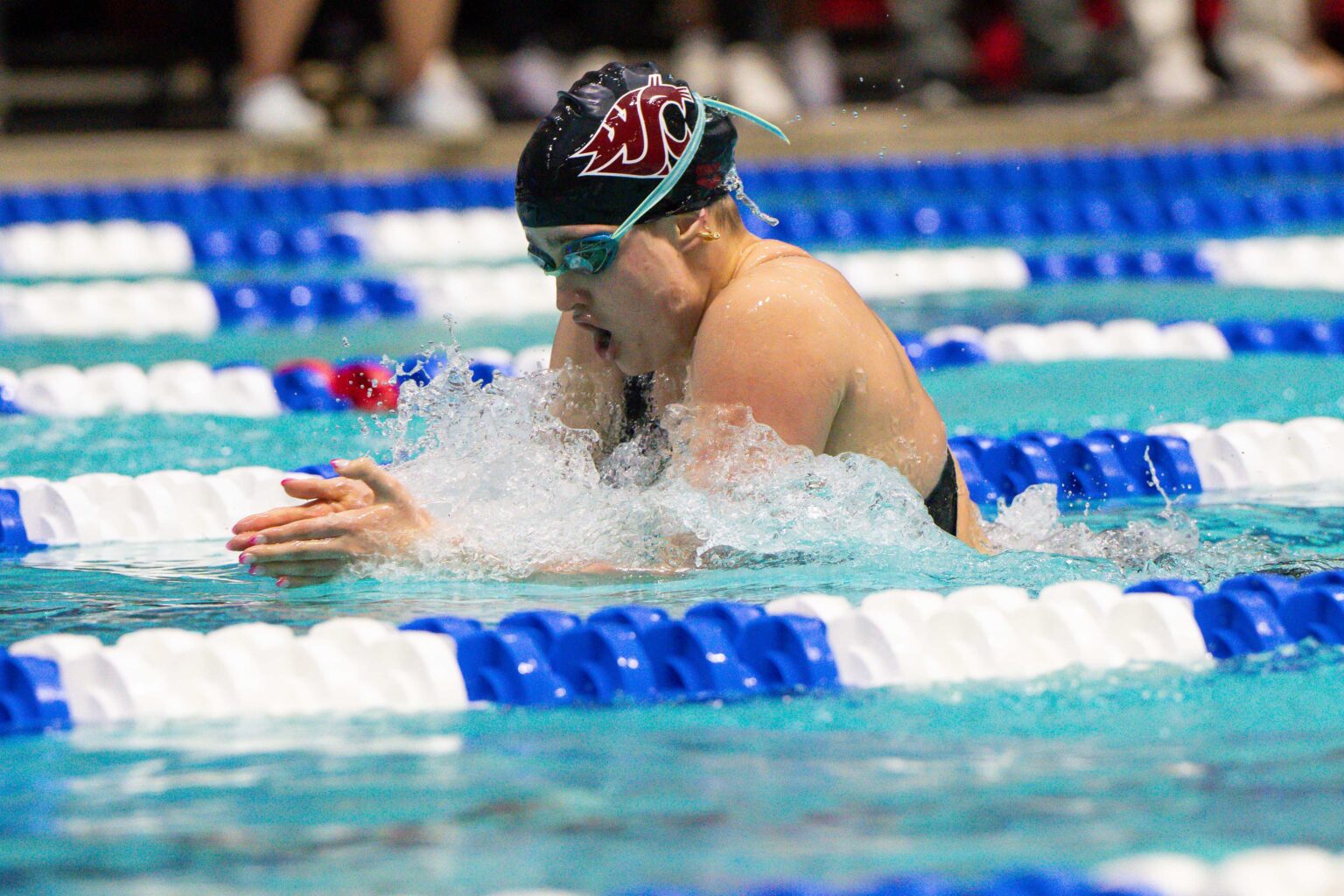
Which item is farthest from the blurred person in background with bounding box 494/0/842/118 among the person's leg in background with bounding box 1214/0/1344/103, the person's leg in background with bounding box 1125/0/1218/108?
the person's leg in background with bounding box 1214/0/1344/103

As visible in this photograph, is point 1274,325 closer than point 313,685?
No

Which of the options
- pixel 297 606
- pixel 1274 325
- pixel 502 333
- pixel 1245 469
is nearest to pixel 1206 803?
pixel 297 606

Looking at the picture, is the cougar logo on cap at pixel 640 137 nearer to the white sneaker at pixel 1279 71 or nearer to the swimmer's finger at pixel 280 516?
the swimmer's finger at pixel 280 516

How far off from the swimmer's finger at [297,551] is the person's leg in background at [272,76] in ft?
14.6

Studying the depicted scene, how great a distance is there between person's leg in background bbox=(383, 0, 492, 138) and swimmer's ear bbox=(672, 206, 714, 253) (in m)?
4.46

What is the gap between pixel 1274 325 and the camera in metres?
5.04

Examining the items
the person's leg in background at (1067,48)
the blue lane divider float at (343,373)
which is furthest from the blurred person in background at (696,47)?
the blue lane divider float at (343,373)

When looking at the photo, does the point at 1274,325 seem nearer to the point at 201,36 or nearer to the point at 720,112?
the point at 720,112

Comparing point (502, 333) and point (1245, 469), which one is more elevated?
point (1245, 469)

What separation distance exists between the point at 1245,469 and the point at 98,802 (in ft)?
8.16

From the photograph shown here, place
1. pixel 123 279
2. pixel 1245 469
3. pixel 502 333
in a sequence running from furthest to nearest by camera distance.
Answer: pixel 123 279 → pixel 502 333 → pixel 1245 469

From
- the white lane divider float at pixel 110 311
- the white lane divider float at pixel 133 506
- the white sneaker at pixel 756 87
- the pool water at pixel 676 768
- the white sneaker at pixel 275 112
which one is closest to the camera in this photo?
the pool water at pixel 676 768

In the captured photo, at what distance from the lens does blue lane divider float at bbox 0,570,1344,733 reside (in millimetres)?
2271

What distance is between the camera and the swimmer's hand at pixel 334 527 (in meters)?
2.59
